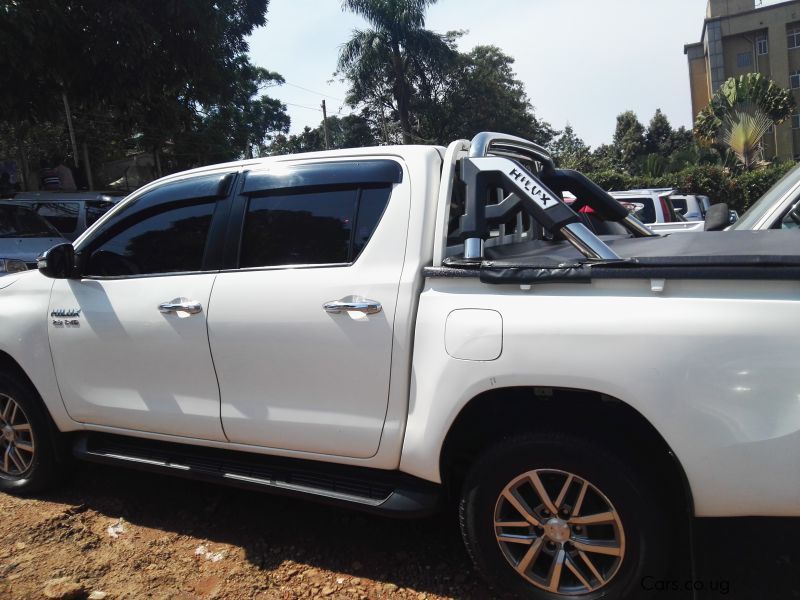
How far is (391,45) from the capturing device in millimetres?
26688

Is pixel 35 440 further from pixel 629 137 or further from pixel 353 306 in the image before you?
pixel 629 137

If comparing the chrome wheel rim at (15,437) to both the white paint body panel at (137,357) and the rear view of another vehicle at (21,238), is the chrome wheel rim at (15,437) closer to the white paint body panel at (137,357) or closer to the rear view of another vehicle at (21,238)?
the white paint body panel at (137,357)

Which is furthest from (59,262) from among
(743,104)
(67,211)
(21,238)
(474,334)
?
(743,104)

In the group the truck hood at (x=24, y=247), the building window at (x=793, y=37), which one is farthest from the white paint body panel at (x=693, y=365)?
the building window at (x=793, y=37)

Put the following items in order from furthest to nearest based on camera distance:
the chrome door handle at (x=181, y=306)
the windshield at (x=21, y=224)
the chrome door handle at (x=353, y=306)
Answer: the windshield at (x=21, y=224) → the chrome door handle at (x=181, y=306) → the chrome door handle at (x=353, y=306)

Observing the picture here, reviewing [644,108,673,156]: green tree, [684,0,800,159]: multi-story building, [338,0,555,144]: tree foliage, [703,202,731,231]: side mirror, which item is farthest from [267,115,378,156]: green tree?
[644,108,673,156]: green tree

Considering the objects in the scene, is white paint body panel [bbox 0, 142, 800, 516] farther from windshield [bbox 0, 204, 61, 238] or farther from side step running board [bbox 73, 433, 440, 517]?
windshield [bbox 0, 204, 61, 238]

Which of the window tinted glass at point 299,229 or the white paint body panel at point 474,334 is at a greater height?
the window tinted glass at point 299,229

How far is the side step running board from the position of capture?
2.66 meters

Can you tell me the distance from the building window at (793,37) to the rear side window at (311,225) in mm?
47650

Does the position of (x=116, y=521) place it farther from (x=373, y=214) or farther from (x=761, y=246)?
(x=761, y=246)

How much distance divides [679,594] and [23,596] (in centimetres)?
279

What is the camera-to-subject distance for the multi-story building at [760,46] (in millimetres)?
40406

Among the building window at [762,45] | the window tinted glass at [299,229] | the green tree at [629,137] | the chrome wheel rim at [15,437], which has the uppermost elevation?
the building window at [762,45]
